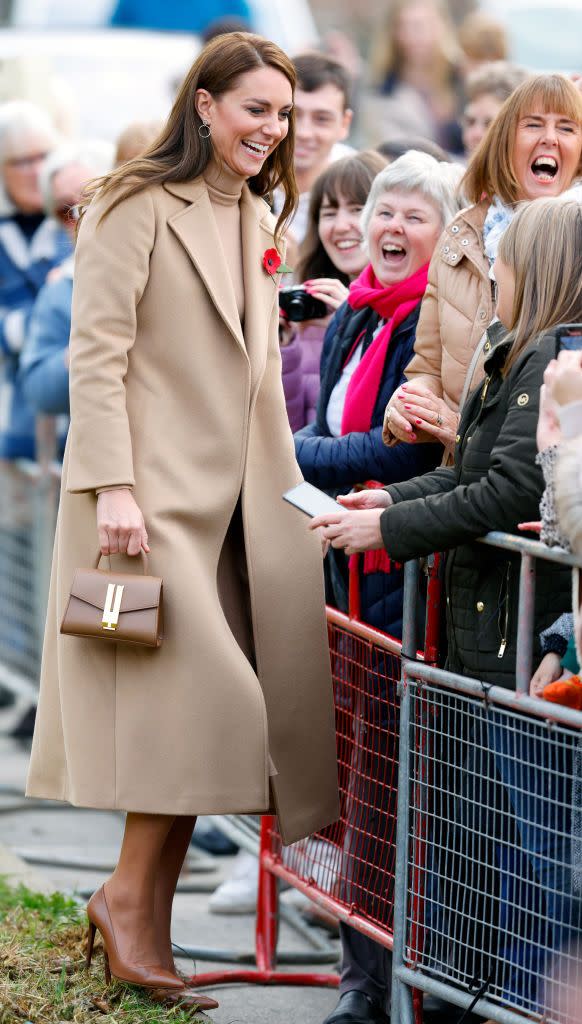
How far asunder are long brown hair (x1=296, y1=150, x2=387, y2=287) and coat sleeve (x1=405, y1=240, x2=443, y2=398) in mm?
921

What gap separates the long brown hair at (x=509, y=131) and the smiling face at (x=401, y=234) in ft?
0.75

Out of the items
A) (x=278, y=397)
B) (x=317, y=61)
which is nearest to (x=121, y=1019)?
(x=278, y=397)

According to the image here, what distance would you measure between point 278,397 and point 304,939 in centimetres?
204

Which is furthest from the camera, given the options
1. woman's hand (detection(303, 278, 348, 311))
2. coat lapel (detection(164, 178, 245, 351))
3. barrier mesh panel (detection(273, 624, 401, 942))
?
woman's hand (detection(303, 278, 348, 311))

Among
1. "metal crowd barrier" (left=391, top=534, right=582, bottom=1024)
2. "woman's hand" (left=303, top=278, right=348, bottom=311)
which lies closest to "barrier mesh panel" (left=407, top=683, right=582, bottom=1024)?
"metal crowd barrier" (left=391, top=534, right=582, bottom=1024)

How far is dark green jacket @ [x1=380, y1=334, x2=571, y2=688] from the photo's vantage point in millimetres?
3434

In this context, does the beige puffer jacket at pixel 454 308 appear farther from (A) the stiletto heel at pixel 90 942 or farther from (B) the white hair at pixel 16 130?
(B) the white hair at pixel 16 130

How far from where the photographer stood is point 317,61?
6.23 meters

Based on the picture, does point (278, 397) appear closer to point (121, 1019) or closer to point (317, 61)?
point (121, 1019)

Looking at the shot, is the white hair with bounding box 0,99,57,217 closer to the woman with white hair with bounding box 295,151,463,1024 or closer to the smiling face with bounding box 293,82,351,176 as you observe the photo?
the smiling face with bounding box 293,82,351,176

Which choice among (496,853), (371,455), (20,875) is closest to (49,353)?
(20,875)

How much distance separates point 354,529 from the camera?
145 inches

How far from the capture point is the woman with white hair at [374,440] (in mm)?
4215

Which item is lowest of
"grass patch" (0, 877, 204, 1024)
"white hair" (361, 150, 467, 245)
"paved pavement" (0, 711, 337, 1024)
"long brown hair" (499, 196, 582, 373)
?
"paved pavement" (0, 711, 337, 1024)
